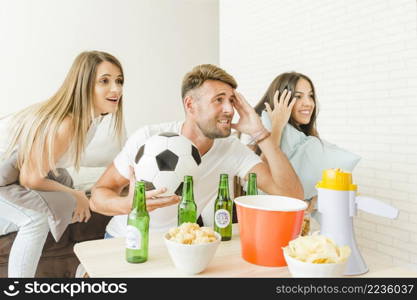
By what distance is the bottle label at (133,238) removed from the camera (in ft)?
3.52

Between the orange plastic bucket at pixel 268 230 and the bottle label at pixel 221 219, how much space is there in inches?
8.7

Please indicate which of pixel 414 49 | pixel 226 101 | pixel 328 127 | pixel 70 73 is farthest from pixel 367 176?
pixel 70 73

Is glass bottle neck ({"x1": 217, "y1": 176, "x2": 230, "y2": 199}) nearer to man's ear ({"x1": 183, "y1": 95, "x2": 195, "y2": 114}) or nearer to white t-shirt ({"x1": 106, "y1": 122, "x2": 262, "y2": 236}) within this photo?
white t-shirt ({"x1": 106, "y1": 122, "x2": 262, "y2": 236})

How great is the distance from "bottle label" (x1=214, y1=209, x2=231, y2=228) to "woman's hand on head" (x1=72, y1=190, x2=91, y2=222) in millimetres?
1020

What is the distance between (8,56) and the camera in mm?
1841

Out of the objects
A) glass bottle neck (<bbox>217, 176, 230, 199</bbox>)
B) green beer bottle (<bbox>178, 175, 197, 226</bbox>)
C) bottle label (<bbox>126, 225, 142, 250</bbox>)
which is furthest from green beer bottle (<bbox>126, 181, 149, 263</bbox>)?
glass bottle neck (<bbox>217, 176, 230, 199</bbox>)

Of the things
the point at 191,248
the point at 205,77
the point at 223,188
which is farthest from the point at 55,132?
the point at 191,248

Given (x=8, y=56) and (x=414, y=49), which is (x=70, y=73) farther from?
(x=414, y=49)

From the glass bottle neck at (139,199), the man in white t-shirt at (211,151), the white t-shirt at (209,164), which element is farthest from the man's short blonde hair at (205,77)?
the glass bottle neck at (139,199)

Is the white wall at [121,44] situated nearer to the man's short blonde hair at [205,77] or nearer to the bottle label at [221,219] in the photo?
the man's short blonde hair at [205,77]

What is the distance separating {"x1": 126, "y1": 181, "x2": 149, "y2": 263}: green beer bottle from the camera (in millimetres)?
1077

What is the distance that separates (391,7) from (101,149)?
61.2 inches

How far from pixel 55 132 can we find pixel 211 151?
→ 79 centimetres

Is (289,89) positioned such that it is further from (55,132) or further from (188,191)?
(55,132)
